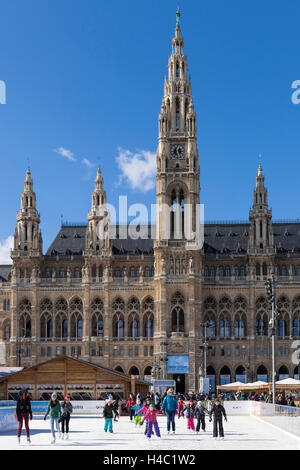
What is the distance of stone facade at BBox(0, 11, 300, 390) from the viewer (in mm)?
106250

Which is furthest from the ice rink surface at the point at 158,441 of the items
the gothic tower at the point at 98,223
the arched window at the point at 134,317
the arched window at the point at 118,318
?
the gothic tower at the point at 98,223

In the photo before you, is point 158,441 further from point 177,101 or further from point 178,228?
point 177,101

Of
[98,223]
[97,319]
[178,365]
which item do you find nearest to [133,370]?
[178,365]

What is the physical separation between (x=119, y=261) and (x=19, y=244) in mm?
14353

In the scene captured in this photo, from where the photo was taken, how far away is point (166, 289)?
4163 inches

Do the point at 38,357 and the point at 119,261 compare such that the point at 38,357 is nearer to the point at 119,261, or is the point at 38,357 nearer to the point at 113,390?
the point at 119,261

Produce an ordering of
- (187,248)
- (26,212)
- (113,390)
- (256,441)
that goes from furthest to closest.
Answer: (26,212) → (187,248) → (113,390) → (256,441)

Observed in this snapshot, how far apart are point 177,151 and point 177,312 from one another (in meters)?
22.6

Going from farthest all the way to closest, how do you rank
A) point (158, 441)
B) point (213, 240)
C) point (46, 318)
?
point (213, 240)
point (46, 318)
point (158, 441)

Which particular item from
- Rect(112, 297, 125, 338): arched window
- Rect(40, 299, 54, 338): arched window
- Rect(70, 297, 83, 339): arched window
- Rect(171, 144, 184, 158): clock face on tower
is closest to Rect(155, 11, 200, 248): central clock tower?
Rect(171, 144, 184, 158): clock face on tower

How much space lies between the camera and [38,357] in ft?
358

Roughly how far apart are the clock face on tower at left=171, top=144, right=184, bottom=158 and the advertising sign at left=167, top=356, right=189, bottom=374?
91.7ft

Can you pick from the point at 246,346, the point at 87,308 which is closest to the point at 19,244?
the point at 87,308

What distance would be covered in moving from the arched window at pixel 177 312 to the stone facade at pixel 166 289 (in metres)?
0.13
